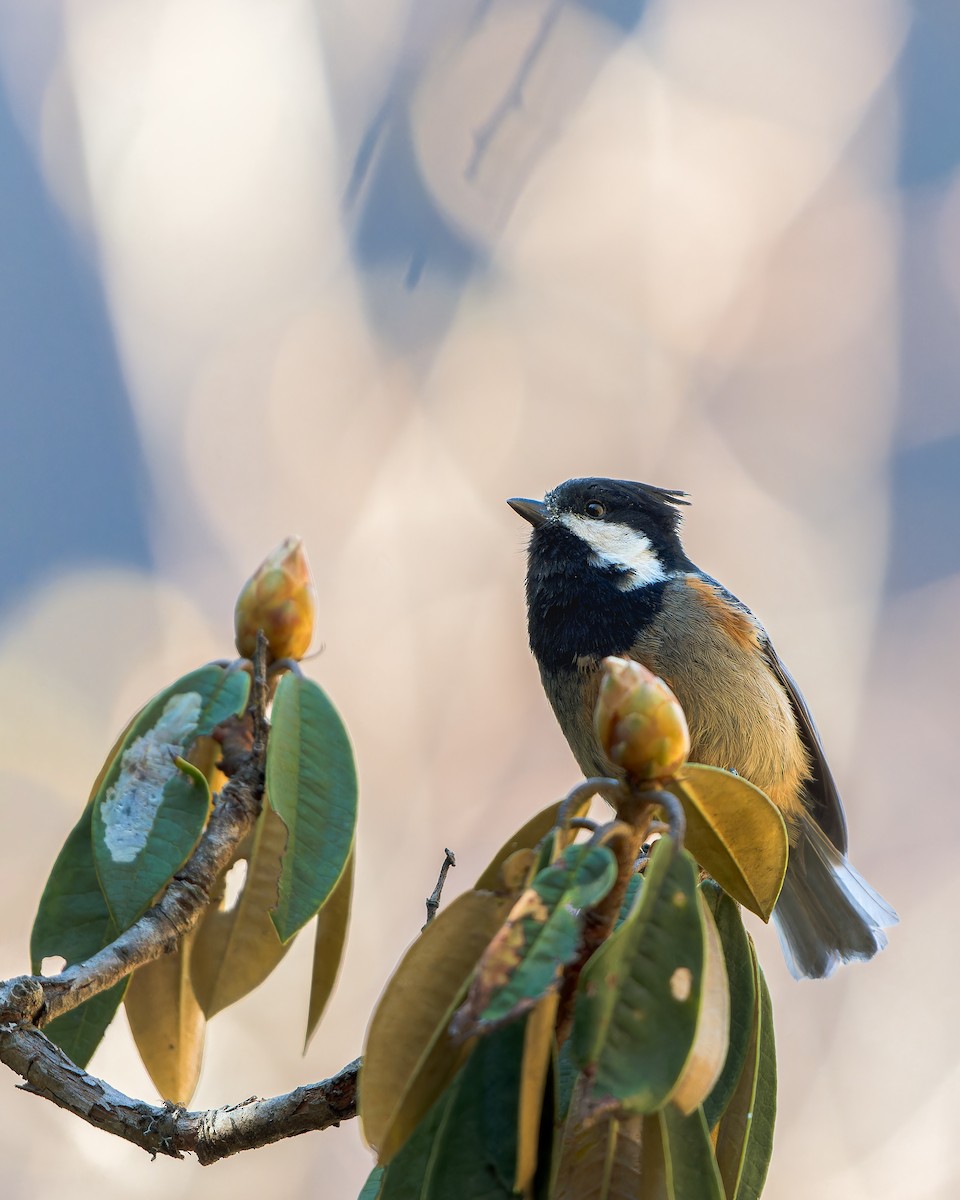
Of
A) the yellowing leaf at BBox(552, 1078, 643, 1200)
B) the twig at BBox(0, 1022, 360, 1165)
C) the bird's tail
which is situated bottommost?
the twig at BBox(0, 1022, 360, 1165)

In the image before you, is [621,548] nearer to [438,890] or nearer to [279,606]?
[438,890]

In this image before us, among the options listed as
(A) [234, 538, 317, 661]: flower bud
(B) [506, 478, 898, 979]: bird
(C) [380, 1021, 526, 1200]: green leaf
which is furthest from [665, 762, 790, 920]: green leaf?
(B) [506, 478, 898, 979]: bird

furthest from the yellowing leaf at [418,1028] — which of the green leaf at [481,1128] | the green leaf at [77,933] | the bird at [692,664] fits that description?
the bird at [692,664]

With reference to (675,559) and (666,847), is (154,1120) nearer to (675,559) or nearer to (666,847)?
(666,847)

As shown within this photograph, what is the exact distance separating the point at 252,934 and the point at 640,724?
1.94ft

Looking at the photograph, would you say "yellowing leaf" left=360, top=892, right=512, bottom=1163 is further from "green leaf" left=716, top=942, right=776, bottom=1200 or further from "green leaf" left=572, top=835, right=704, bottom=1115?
"green leaf" left=716, top=942, right=776, bottom=1200

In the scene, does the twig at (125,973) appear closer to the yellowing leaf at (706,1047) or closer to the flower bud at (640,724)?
the flower bud at (640,724)

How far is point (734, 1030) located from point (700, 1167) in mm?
245

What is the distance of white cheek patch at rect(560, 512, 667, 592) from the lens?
277 centimetres

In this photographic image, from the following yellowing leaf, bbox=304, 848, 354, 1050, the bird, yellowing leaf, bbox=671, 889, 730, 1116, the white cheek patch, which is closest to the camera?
yellowing leaf, bbox=671, 889, 730, 1116

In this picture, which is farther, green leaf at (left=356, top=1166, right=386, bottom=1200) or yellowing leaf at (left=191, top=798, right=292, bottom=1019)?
yellowing leaf at (left=191, top=798, right=292, bottom=1019)

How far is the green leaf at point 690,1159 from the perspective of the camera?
1.06 meters

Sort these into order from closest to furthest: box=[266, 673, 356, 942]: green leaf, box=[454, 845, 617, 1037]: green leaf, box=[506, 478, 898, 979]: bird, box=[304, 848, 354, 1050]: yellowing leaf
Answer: box=[454, 845, 617, 1037]: green leaf < box=[266, 673, 356, 942]: green leaf < box=[304, 848, 354, 1050]: yellowing leaf < box=[506, 478, 898, 979]: bird

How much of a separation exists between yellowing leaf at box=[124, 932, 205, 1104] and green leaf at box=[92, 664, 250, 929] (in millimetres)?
269
